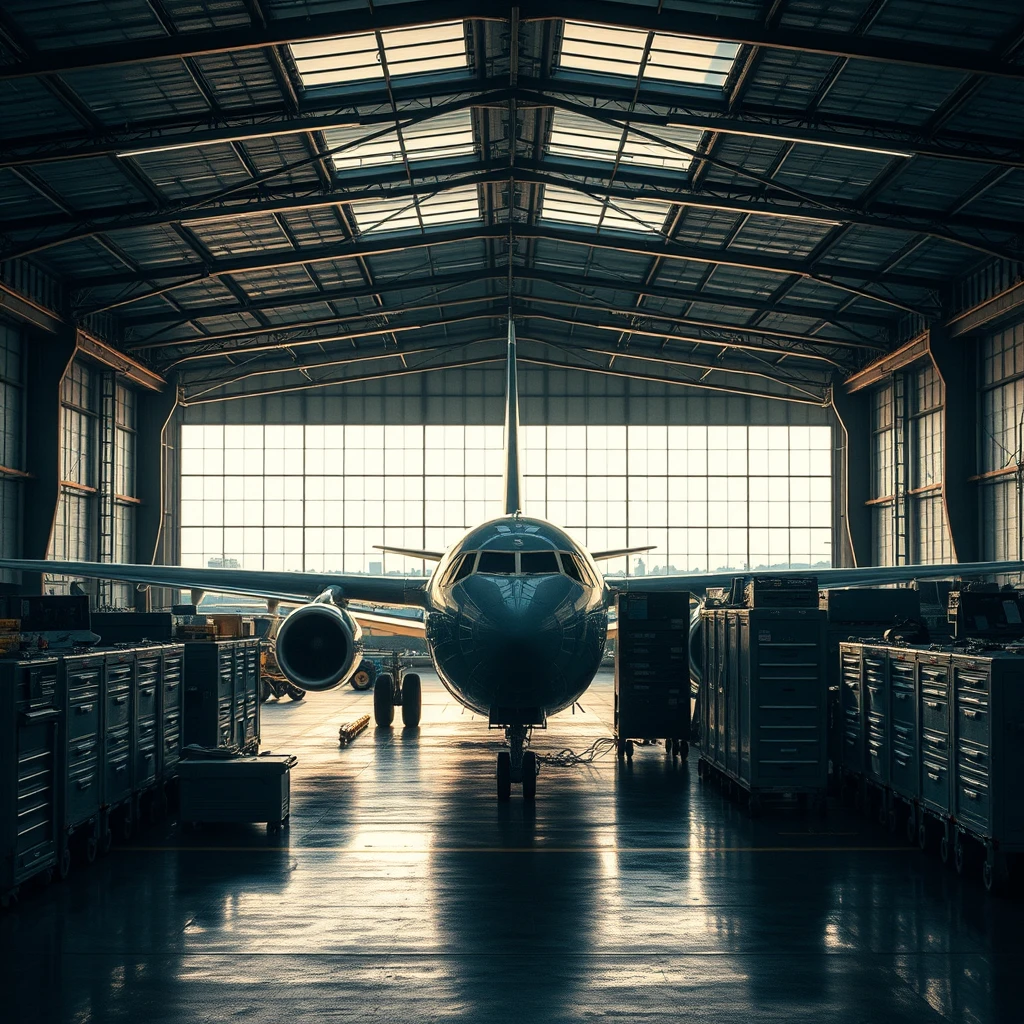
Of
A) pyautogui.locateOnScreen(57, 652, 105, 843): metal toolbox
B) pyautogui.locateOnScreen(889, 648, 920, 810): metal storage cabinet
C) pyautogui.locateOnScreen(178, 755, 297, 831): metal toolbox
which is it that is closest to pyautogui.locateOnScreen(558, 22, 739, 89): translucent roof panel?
pyautogui.locateOnScreen(889, 648, 920, 810): metal storage cabinet

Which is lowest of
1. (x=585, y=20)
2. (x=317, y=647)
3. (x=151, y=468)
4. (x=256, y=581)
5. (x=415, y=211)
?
(x=317, y=647)

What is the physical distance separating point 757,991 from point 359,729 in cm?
1713

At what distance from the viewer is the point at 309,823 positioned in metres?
13.6

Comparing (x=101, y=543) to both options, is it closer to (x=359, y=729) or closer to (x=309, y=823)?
(x=359, y=729)

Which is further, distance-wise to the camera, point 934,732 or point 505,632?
point 505,632

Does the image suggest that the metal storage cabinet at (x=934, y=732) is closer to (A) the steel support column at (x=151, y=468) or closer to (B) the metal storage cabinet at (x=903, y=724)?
(B) the metal storage cabinet at (x=903, y=724)

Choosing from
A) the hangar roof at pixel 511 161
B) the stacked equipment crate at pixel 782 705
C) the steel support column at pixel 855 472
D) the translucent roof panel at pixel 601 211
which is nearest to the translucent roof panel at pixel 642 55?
the hangar roof at pixel 511 161

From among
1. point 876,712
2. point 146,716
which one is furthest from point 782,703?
point 146,716

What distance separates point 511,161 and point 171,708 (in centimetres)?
2094

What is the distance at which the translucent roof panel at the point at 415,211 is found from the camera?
33844 millimetres

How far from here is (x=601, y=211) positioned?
35.0m

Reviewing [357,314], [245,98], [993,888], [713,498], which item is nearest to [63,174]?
[245,98]

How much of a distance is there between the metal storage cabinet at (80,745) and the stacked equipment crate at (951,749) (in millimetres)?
8657

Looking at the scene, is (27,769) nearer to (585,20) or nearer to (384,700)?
(384,700)
